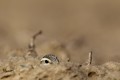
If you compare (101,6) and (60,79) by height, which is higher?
(101,6)

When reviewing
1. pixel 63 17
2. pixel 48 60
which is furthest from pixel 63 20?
pixel 48 60

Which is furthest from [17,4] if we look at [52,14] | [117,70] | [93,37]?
[117,70]

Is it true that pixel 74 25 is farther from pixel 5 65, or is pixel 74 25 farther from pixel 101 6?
pixel 5 65

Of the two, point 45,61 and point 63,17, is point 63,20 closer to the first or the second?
point 63,17

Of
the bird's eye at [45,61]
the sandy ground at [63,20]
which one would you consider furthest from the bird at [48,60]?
the sandy ground at [63,20]

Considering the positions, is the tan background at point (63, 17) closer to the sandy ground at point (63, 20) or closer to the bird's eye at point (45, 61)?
the sandy ground at point (63, 20)

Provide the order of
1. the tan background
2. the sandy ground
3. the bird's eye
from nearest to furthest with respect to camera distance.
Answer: the bird's eye, the sandy ground, the tan background

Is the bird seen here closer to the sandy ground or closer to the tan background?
the sandy ground

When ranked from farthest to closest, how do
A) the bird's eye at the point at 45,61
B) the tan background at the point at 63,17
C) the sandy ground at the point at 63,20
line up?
the tan background at the point at 63,17
the sandy ground at the point at 63,20
the bird's eye at the point at 45,61

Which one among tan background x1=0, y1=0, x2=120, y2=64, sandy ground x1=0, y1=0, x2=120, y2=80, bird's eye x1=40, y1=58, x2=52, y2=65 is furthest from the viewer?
tan background x1=0, y1=0, x2=120, y2=64

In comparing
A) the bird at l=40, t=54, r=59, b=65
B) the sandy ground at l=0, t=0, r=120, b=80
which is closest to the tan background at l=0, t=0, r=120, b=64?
the sandy ground at l=0, t=0, r=120, b=80

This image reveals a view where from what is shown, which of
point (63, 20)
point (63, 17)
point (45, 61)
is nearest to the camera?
point (45, 61)
